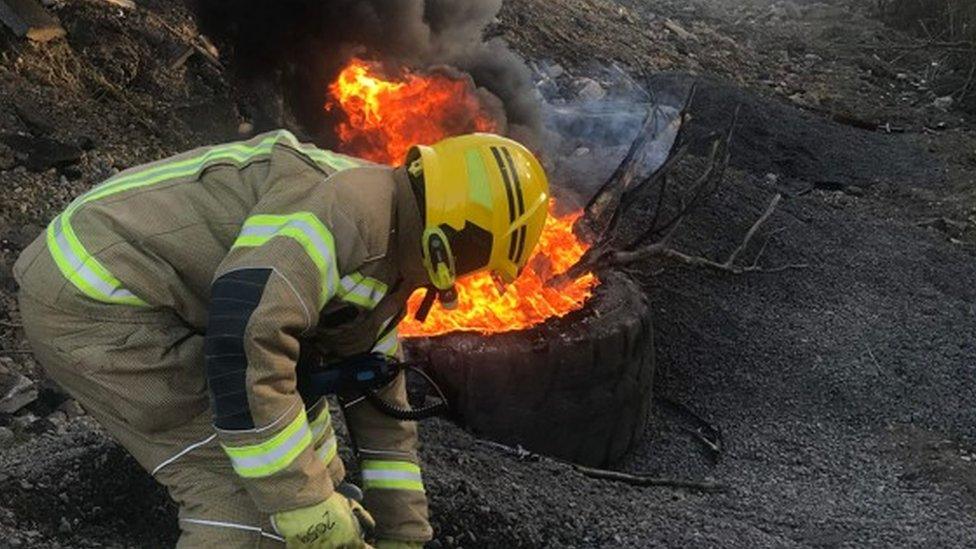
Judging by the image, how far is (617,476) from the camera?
5.20 m

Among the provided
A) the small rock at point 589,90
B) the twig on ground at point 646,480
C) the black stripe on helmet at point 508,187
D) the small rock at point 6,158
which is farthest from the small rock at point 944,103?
the black stripe on helmet at point 508,187

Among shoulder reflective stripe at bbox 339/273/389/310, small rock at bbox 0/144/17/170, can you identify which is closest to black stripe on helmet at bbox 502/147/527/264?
shoulder reflective stripe at bbox 339/273/389/310

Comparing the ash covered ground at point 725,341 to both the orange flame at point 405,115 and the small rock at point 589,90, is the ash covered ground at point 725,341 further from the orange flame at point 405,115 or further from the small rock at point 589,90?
the orange flame at point 405,115

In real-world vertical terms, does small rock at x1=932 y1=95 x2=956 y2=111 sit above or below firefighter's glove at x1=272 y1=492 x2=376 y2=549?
below

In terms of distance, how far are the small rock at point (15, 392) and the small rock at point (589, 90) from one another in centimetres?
628

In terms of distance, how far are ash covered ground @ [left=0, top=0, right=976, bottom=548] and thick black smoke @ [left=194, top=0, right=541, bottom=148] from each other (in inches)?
22.5

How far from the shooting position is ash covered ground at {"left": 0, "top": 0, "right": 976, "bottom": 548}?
14.3ft

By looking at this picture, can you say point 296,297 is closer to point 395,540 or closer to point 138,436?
point 138,436

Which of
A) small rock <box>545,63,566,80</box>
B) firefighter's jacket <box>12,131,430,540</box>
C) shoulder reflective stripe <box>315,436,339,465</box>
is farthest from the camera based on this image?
small rock <box>545,63,566,80</box>

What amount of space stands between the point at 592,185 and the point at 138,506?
4.08 m

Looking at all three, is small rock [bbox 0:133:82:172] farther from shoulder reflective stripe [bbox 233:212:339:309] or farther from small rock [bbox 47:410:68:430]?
shoulder reflective stripe [bbox 233:212:339:309]

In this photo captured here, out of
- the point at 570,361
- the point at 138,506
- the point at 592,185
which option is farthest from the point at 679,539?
the point at 592,185

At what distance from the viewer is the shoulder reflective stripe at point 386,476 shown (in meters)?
3.46

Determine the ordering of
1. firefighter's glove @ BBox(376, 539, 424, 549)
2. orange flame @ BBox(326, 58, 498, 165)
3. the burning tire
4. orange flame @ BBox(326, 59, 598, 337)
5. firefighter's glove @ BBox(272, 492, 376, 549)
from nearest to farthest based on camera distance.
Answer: firefighter's glove @ BBox(272, 492, 376, 549)
firefighter's glove @ BBox(376, 539, 424, 549)
the burning tire
orange flame @ BBox(326, 59, 598, 337)
orange flame @ BBox(326, 58, 498, 165)
